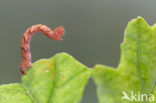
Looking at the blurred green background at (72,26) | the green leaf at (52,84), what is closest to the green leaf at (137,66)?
the green leaf at (52,84)

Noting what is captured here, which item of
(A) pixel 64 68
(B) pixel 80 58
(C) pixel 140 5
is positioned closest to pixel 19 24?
(B) pixel 80 58

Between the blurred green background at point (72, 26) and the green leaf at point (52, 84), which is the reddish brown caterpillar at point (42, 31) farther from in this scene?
the blurred green background at point (72, 26)

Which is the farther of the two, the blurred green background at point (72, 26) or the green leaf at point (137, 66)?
the blurred green background at point (72, 26)

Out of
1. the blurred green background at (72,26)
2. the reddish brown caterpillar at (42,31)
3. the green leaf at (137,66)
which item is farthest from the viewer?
the blurred green background at (72,26)

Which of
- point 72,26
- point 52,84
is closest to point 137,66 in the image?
point 52,84

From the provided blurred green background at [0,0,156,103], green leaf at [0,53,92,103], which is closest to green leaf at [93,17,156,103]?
→ green leaf at [0,53,92,103]

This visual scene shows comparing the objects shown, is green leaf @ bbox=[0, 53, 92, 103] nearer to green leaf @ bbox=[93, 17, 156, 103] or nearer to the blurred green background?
green leaf @ bbox=[93, 17, 156, 103]
